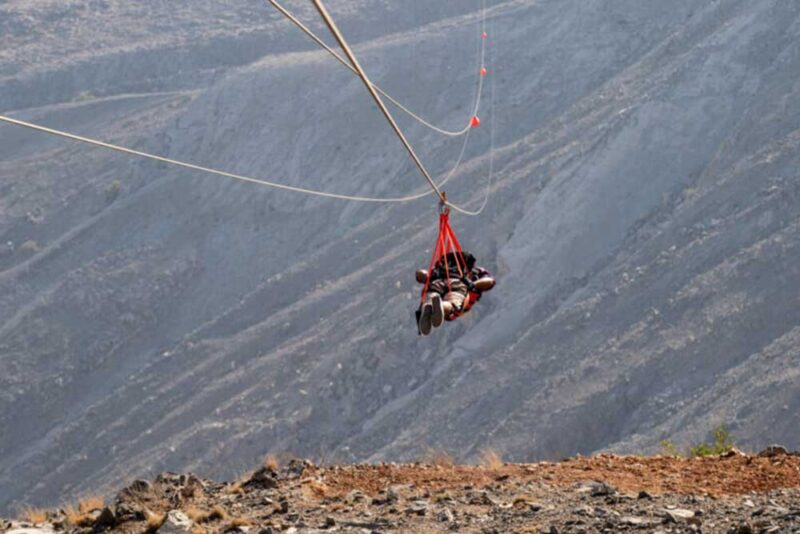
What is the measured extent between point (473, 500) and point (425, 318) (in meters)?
3.84

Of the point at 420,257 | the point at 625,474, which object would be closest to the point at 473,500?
the point at 625,474

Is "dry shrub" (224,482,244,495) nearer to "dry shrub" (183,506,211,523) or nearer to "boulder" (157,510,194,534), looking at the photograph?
"dry shrub" (183,506,211,523)

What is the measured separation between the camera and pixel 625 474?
52.3 feet

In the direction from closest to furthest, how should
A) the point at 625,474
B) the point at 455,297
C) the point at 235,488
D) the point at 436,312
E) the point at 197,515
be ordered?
1. the point at 197,515
2. the point at 625,474
3. the point at 235,488
4. the point at 436,312
5. the point at 455,297

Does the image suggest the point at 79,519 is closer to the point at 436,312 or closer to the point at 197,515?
the point at 197,515

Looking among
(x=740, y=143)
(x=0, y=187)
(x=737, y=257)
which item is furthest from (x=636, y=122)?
(x=0, y=187)

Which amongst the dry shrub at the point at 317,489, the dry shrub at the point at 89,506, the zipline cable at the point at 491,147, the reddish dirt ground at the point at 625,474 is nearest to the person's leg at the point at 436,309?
the reddish dirt ground at the point at 625,474

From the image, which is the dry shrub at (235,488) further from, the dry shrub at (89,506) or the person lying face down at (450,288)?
the person lying face down at (450,288)

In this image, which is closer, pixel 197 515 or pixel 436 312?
pixel 197 515

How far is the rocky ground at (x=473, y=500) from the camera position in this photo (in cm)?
1329

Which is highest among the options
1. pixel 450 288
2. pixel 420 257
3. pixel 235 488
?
pixel 420 257

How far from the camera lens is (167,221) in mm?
64375

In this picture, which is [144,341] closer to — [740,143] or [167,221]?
[167,221]

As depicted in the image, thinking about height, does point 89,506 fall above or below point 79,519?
above
